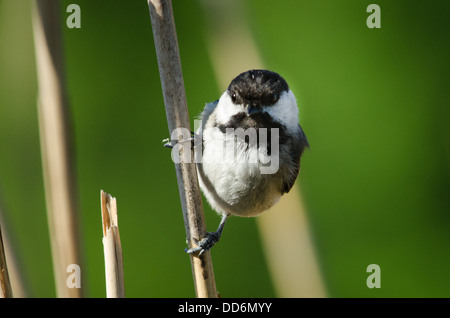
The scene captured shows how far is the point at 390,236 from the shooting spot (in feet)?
6.32

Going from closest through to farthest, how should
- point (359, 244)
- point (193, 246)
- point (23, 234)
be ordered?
1. point (193, 246)
2. point (23, 234)
3. point (359, 244)

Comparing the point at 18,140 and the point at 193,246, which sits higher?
the point at 18,140

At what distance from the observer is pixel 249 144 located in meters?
1.56

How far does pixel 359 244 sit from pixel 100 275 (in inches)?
41.5

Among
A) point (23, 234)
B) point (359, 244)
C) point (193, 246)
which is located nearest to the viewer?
point (193, 246)

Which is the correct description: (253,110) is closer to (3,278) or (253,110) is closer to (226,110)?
(226,110)

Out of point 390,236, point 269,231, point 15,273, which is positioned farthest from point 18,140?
point 390,236

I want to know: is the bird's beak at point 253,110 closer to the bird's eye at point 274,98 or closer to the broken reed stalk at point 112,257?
the bird's eye at point 274,98

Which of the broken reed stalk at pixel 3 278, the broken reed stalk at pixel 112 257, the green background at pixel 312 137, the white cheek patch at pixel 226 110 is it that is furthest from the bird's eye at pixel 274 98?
the broken reed stalk at pixel 3 278

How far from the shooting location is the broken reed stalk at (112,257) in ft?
3.86

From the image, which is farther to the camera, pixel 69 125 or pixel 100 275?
pixel 100 275

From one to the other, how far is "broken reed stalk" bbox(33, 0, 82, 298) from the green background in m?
0.39

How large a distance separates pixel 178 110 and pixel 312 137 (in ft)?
3.01

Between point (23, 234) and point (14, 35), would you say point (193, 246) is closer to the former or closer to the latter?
point (23, 234)
